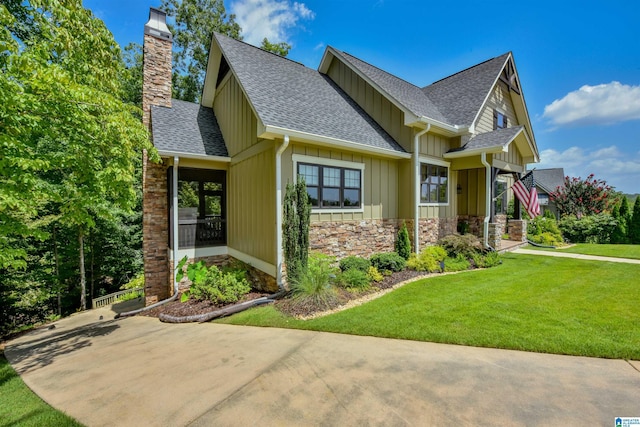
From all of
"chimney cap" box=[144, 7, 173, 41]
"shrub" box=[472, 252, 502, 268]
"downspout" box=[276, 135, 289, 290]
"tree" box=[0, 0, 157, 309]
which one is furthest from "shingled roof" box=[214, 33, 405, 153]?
"shrub" box=[472, 252, 502, 268]

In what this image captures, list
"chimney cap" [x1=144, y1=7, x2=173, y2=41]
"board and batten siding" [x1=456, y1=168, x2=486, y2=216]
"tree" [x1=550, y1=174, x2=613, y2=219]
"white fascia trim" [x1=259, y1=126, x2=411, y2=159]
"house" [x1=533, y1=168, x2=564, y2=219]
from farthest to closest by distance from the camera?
"house" [x1=533, y1=168, x2=564, y2=219]
"tree" [x1=550, y1=174, x2=613, y2=219]
"board and batten siding" [x1=456, y1=168, x2=486, y2=216]
"chimney cap" [x1=144, y1=7, x2=173, y2=41]
"white fascia trim" [x1=259, y1=126, x2=411, y2=159]

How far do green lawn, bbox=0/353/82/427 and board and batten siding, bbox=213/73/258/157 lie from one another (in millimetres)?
6654

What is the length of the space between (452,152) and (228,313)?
9.72 metres

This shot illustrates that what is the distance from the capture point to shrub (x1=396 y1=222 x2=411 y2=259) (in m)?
9.42

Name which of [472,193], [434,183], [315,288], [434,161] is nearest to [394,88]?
[434,161]

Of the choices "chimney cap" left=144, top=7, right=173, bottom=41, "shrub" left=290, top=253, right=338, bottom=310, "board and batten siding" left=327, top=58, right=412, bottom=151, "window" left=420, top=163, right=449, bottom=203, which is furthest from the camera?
"chimney cap" left=144, top=7, right=173, bottom=41

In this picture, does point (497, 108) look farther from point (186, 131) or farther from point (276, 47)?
point (276, 47)

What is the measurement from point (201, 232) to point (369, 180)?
20.3 feet

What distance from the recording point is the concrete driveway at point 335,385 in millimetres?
2688

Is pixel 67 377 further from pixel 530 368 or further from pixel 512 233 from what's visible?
pixel 512 233

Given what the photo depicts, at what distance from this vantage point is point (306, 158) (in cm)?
769

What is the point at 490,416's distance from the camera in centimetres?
259

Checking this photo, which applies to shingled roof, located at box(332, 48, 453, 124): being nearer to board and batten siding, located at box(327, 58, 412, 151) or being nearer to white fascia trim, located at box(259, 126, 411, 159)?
board and batten siding, located at box(327, 58, 412, 151)

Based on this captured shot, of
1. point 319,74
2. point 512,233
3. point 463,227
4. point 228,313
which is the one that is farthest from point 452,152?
point 228,313
